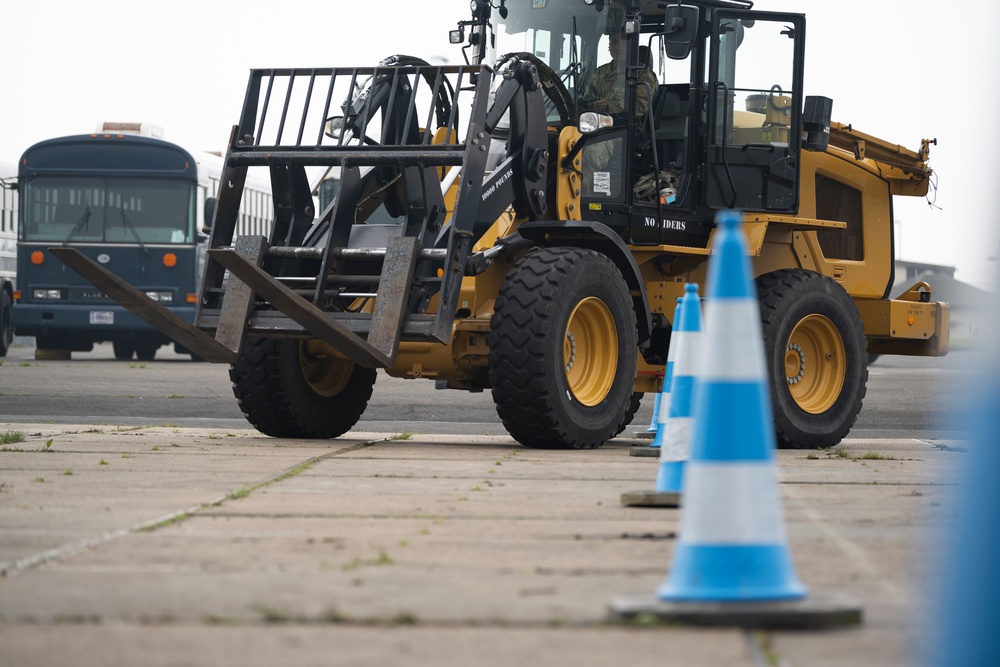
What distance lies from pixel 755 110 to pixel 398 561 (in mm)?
7774

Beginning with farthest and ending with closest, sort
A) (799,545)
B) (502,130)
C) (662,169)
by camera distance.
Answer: (662,169) → (502,130) → (799,545)

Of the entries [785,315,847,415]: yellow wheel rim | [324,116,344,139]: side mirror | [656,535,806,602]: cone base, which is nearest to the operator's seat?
[785,315,847,415]: yellow wheel rim

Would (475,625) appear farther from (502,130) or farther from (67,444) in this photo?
(502,130)

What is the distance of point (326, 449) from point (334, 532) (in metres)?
3.88

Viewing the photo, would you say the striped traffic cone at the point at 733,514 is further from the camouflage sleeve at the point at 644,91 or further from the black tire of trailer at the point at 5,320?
the black tire of trailer at the point at 5,320

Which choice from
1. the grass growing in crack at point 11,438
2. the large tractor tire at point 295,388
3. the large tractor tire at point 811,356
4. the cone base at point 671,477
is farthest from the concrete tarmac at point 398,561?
the large tractor tire at point 811,356

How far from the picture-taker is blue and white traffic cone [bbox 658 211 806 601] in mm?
3754

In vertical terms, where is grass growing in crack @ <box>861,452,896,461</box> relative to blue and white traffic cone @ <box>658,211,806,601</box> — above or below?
below

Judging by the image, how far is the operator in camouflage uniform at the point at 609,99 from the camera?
34.8ft

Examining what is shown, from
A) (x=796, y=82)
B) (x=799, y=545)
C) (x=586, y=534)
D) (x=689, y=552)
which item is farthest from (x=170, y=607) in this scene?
(x=796, y=82)

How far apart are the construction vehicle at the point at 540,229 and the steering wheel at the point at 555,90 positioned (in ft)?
0.05

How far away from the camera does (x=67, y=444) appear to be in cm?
914

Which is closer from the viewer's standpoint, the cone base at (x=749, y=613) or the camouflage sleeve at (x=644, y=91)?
the cone base at (x=749, y=613)

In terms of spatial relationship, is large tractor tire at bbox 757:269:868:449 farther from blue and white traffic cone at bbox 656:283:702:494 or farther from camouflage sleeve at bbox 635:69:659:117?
blue and white traffic cone at bbox 656:283:702:494
